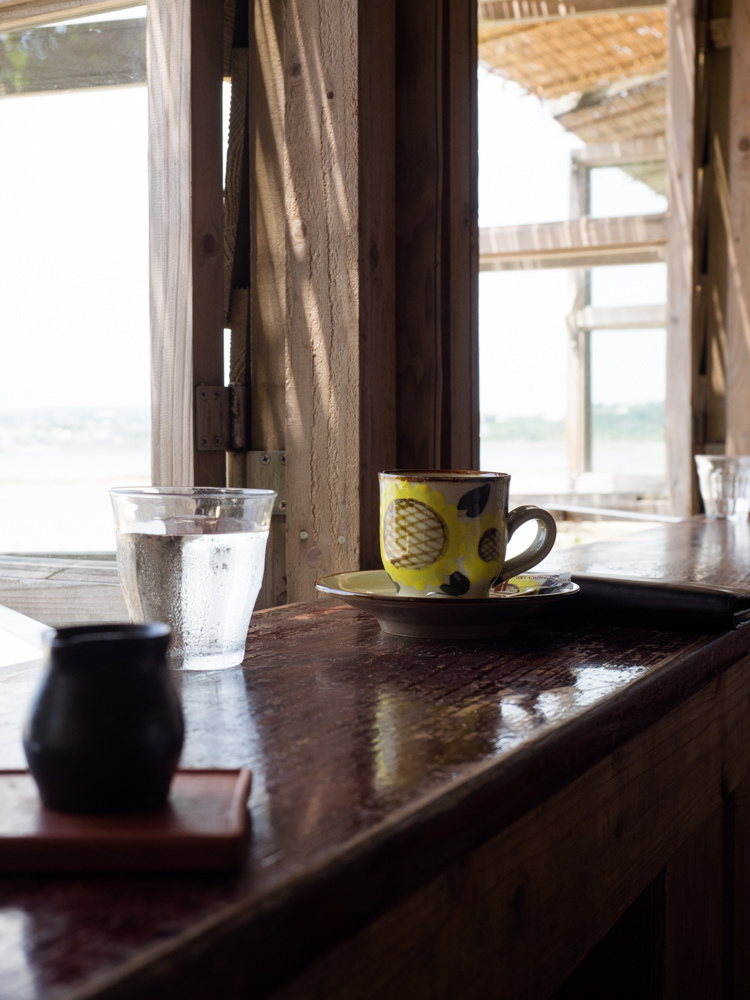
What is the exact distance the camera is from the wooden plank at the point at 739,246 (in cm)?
294

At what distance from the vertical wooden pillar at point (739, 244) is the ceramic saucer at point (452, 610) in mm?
2337

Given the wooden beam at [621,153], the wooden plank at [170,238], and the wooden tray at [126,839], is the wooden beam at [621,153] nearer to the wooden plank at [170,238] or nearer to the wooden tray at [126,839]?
the wooden plank at [170,238]

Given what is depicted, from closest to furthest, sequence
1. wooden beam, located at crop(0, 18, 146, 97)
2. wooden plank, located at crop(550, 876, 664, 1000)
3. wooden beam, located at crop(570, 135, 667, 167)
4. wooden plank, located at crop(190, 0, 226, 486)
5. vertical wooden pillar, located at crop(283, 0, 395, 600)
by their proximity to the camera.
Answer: wooden plank, located at crop(550, 876, 664, 1000) < vertical wooden pillar, located at crop(283, 0, 395, 600) < wooden plank, located at crop(190, 0, 226, 486) < wooden beam, located at crop(0, 18, 146, 97) < wooden beam, located at crop(570, 135, 667, 167)

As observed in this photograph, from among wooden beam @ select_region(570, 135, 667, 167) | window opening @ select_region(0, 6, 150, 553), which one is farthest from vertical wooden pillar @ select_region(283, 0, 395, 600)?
wooden beam @ select_region(570, 135, 667, 167)

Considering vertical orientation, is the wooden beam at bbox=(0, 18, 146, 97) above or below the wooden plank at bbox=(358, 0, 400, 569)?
above

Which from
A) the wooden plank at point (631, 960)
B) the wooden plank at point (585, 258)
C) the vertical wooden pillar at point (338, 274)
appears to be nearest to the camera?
the wooden plank at point (631, 960)

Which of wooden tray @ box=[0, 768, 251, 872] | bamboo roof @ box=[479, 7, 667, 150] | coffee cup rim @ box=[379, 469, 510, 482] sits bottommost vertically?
wooden tray @ box=[0, 768, 251, 872]

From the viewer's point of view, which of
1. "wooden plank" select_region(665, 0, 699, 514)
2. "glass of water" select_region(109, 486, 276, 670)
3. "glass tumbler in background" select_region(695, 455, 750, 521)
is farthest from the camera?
"wooden plank" select_region(665, 0, 699, 514)

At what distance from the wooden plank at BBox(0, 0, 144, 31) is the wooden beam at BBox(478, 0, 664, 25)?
7.23 ft

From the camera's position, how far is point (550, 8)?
3549mm

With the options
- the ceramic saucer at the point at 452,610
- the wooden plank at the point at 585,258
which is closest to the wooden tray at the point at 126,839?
the ceramic saucer at the point at 452,610

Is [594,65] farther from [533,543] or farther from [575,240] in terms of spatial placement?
[533,543]

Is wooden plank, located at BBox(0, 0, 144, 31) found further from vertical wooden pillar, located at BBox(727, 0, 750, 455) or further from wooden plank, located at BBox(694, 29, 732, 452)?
wooden plank, located at BBox(694, 29, 732, 452)

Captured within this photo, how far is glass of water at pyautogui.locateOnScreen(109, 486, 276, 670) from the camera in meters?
0.73
